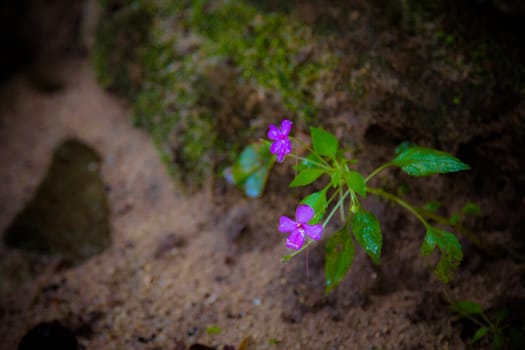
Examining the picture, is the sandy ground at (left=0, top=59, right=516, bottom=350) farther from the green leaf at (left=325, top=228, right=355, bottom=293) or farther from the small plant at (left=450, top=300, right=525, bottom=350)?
the green leaf at (left=325, top=228, right=355, bottom=293)

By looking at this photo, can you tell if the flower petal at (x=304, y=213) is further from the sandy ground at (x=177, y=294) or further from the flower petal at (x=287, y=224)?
the sandy ground at (x=177, y=294)

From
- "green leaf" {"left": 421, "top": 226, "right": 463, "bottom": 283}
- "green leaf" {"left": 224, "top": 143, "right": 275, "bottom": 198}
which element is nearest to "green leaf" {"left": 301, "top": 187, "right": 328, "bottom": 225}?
"green leaf" {"left": 421, "top": 226, "right": 463, "bottom": 283}

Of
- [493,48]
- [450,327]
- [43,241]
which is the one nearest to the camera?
[450,327]

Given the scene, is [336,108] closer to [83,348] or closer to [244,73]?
[244,73]

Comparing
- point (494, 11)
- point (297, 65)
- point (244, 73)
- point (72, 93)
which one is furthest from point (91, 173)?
point (494, 11)

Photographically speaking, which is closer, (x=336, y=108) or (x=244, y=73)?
(x=336, y=108)

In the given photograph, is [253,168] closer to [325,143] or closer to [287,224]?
[325,143]

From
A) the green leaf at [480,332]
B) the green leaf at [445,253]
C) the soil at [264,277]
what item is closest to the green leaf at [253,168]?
the soil at [264,277]
